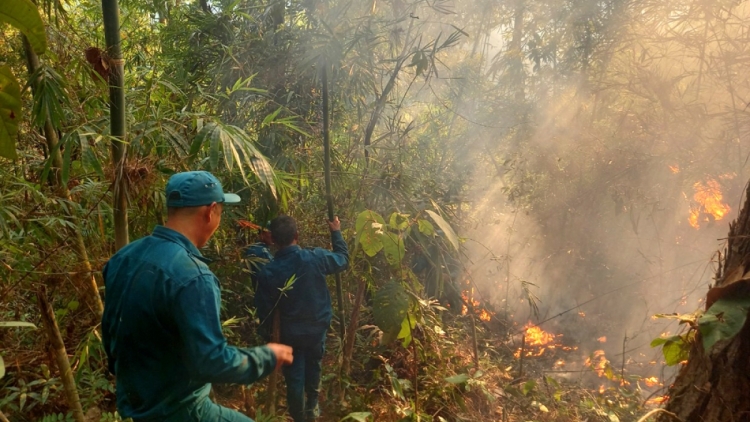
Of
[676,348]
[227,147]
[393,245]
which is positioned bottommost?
[676,348]

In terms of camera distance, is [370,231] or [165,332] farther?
[370,231]

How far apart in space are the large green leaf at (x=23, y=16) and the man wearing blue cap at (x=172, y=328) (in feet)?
2.99

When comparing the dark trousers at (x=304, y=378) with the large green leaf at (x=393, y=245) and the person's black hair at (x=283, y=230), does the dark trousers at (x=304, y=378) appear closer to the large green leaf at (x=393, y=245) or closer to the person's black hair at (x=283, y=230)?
the person's black hair at (x=283, y=230)

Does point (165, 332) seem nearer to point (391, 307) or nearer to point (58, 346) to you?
point (58, 346)

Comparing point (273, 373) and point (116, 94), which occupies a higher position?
point (116, 94)

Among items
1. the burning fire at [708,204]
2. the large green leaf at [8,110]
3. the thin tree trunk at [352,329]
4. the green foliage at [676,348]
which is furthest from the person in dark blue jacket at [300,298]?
the burning fire at [708,204]

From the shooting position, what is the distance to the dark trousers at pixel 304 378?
3.45 metres

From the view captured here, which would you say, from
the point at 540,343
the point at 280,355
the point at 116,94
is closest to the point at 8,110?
the point at 116,94

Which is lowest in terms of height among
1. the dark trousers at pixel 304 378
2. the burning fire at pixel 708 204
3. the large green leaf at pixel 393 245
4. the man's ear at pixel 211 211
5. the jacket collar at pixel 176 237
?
the dark trousers at pixel 304 378

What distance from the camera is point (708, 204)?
26.8 ft

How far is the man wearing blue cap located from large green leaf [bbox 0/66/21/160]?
0.76 m

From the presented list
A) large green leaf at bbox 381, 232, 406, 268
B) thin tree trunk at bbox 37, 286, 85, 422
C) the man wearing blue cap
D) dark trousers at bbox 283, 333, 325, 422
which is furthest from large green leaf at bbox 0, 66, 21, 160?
dark trousers at bbox 283, 333, 325, 422

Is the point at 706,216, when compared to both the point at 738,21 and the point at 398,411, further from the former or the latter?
the point at 398,411

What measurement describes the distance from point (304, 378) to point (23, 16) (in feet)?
9.88
